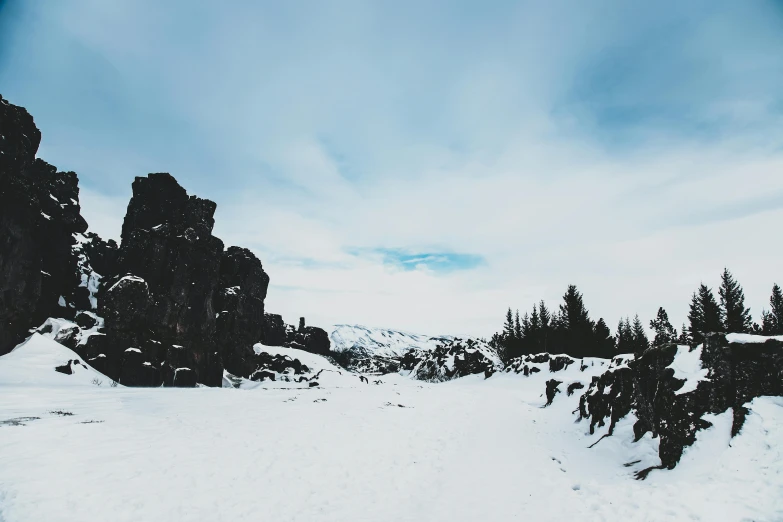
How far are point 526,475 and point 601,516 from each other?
3.71 m

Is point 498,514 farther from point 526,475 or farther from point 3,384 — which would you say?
point 3,384

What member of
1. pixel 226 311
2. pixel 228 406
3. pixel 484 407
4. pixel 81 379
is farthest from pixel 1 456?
pixel 226 311

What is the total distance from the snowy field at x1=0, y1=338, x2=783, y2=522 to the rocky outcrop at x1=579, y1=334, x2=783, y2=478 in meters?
0.40

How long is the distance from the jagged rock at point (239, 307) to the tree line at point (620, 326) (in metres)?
65.8

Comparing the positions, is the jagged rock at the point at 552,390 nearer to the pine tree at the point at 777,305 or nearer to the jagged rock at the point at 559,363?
the jagged rock at the point at 559,363

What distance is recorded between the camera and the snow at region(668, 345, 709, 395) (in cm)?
1139

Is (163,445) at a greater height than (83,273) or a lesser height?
lesser

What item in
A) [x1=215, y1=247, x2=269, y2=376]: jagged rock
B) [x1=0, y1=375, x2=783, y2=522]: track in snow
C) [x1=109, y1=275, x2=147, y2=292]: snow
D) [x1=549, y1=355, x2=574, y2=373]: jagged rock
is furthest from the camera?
[x1=215, y1=247, x2=269, y2=376]: jagged rock

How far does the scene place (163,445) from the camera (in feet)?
43.8

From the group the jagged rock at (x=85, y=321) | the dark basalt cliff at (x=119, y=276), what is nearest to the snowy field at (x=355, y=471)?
the dark basalt cliff at (x=119, y=276)

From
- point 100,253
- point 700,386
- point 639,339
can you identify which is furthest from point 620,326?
point 100,253

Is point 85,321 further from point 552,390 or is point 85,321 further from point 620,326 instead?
point 620,326

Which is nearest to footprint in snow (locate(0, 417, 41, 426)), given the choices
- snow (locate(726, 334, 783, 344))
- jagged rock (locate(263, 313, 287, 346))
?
snow (locate(726, 334, 783, 344))

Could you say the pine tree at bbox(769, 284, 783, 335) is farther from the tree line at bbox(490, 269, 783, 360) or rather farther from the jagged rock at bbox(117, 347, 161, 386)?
the jagged rock at bbox(117, 347, 161, 386)
